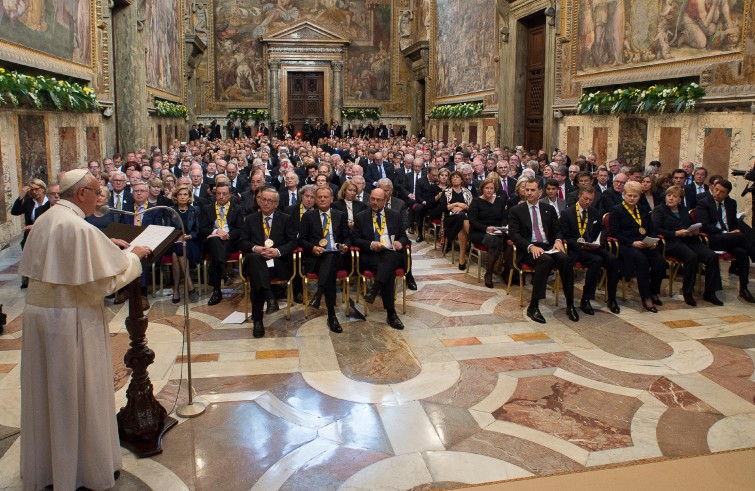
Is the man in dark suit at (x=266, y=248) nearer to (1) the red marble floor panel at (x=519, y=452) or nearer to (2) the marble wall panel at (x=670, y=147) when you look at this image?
(1) the red marble floor panel at (x=519, y=452)

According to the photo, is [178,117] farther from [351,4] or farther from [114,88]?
[351,4]

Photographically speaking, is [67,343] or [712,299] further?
[712,299]

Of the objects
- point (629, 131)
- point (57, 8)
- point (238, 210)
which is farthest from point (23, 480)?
point (629, 131)

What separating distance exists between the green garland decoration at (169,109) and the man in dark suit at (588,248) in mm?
14737

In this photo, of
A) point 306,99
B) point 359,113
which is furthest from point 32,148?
point 306,99

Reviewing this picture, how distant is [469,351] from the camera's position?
596 centimetres

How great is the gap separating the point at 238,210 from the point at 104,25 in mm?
9377

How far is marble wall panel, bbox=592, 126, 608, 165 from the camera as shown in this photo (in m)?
14.2

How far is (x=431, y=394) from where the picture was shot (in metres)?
5.00

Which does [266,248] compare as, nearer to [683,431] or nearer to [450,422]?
[450,422]

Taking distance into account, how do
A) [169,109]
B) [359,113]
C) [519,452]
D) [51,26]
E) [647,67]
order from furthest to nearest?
[359,113] → [169,109] → [647,67] → [51,26] → [519,452]

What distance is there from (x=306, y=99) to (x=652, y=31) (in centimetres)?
2300

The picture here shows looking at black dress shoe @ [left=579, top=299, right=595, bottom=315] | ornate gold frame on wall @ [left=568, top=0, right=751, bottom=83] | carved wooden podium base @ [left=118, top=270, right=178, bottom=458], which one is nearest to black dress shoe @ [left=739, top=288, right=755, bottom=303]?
black dress shoe @ [left=579, top=299, right=595, bottom=315]

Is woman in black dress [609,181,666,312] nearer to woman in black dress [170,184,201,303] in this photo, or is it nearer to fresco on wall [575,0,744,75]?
fresco on wall [575,0,744,75]
